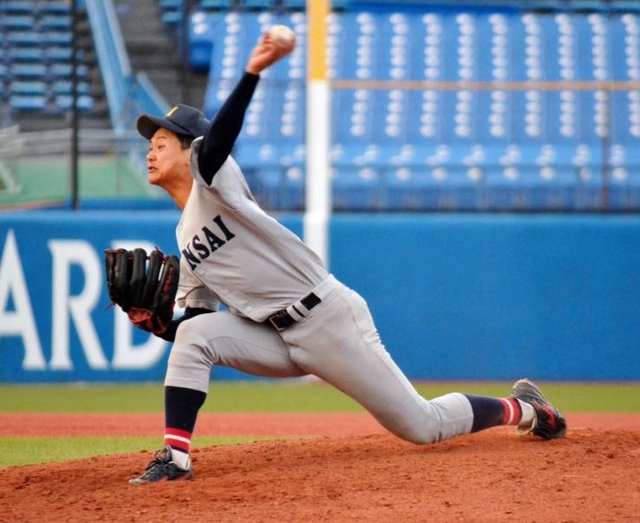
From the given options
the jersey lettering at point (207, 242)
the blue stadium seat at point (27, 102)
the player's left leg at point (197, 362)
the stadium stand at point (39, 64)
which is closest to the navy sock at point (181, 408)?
the player's left leg at point (197, 362)

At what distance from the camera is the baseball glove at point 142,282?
464 cm

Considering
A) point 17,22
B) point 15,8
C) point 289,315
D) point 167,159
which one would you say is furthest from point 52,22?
point 289,315

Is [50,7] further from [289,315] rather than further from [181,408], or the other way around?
[181,408]

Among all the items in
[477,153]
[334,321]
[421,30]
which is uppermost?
[421,30]

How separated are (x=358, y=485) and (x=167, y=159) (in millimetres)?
1509

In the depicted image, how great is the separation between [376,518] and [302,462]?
1.08 metres

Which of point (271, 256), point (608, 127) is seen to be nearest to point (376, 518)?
point (271, 256)

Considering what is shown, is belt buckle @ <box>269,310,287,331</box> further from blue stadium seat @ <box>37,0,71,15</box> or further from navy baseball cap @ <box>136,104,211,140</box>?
blue stadium seat @ <box>37,0,71,15</box>

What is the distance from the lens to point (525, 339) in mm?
9539

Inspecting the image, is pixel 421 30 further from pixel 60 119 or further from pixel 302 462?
pixel 302 462

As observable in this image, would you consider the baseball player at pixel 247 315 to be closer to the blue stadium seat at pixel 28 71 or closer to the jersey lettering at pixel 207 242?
the jersey lettering at pixel 207 242

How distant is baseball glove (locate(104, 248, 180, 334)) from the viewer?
15.2 feet

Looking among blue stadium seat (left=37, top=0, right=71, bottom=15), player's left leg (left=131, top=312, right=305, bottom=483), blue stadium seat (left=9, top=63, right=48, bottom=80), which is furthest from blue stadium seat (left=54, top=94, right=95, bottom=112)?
player's left leg (left=131, top=312, right=305, bottom=483)

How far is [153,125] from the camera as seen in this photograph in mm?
4688
